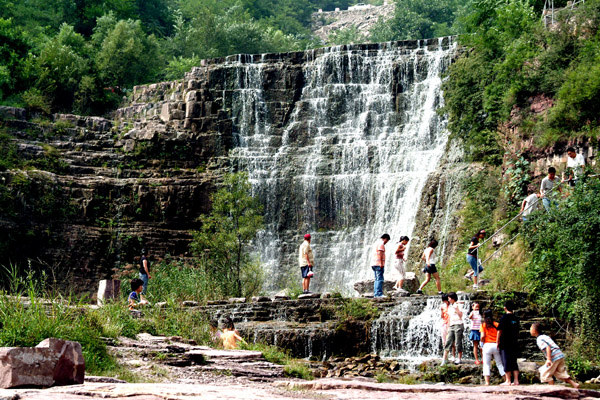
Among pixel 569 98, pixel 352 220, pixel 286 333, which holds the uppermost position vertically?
pixel 569 98

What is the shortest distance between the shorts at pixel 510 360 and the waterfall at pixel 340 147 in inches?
654

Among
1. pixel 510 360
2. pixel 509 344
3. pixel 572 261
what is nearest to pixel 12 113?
pixel 572 261

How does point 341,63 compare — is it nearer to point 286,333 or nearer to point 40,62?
point 40,62

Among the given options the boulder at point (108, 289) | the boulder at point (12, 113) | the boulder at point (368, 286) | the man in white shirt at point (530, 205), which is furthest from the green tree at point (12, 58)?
the man in white shirt at point (530, 205)

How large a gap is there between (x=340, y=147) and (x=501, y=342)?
21.6 meters

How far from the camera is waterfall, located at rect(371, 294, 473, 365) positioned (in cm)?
1911

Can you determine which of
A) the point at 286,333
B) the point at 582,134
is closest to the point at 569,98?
the point at 582,134

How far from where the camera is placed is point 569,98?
24.0 m

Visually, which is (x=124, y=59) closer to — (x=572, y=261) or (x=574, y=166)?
(x=574, y=166)

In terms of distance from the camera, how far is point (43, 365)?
909cm

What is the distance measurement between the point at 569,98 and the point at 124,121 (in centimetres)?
2126

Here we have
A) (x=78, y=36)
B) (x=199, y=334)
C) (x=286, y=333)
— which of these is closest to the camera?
(x=199, y=334)

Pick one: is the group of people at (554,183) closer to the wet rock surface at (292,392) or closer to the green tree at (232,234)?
the green tree at (232,234)

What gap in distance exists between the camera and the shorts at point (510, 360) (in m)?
13.6
